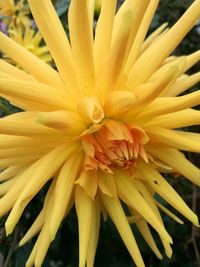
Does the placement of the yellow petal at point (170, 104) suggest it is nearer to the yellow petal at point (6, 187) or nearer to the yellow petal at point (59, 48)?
the yellow petal at point (59, 48)

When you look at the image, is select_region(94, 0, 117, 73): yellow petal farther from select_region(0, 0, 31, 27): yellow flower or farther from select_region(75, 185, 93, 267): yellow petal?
select_region(0, 0, 31, 27): yellow flower

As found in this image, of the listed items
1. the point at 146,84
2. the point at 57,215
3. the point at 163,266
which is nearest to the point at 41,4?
the point at 146,84

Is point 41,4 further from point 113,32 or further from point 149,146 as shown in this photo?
point 149,146

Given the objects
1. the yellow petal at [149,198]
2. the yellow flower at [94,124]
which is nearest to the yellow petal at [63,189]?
the yellow flower at [94,124]

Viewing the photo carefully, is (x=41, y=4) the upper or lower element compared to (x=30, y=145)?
upper

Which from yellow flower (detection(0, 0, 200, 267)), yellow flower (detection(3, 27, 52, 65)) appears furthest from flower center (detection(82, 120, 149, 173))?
yellow flower (detection(3, 27, 52, 65))

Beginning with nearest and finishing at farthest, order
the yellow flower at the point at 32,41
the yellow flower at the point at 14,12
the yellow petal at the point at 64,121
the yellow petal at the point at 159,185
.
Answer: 1. the yellow petal at the point at 64,121
2. the yellow petal at the point at 159,185
3. the yellow flower at the point at 32,41
4. the yellow flower at the point at 14,12
